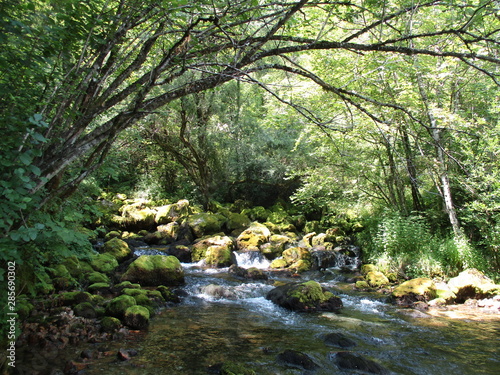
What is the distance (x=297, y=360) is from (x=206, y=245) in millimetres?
8755

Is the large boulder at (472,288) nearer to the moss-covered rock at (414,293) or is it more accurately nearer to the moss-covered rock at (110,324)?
the moss-covered rock at (414,293)

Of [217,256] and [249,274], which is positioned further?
[217,256]

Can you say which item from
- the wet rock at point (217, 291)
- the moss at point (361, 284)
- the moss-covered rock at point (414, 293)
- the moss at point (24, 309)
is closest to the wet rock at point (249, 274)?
the wet rock at point (217, 291)

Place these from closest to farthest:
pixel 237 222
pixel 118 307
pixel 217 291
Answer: pixel 118 307, pixel 217 291, pixel 237 222

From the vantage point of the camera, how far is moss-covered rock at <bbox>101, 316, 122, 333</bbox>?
543 centimetres

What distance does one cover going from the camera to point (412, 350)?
5.48 meters

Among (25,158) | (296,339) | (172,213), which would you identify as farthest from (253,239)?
→ (25,158)

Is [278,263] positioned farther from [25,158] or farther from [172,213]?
[25,158]

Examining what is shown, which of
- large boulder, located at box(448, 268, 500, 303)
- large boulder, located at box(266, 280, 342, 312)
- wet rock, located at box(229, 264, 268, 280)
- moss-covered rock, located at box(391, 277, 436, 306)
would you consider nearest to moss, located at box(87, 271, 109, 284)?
wet rock, located at box(229, 264, 268, 280)

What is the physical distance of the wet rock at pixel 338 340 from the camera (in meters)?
5.52

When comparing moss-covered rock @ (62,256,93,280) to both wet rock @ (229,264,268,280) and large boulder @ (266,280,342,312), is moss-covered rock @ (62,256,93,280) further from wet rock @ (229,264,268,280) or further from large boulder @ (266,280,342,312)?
large boulder @ (266,280,342,312)

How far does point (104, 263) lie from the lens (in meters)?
9.23

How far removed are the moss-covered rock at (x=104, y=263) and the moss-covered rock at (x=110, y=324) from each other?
369 centimetres

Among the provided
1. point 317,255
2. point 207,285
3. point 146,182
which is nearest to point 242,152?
point 146,182
